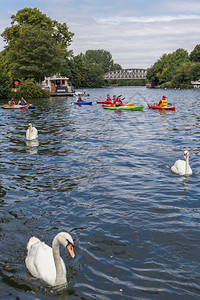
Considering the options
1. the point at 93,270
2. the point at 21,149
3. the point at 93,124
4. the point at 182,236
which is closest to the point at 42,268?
the point at 93,270

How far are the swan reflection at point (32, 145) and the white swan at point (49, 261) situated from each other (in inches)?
373

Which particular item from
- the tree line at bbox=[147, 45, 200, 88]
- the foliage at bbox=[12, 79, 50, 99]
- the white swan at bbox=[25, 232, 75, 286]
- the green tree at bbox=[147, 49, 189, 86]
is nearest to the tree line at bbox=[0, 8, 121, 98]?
the foliage at bbox=[12, 79, 50, 99]

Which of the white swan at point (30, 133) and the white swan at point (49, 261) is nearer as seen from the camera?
the white swan at point (49, 261)

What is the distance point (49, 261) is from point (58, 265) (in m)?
0.47

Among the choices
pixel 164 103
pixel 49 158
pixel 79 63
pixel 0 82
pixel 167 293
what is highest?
pixel 79 63

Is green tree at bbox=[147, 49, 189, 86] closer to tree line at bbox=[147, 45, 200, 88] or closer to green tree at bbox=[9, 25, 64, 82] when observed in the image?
tree line at bbox=[147, 45, 200, 88]

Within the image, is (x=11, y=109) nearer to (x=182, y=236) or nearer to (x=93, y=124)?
(x=93, y=124)

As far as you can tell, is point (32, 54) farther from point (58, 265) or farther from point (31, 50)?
point (58, 265)

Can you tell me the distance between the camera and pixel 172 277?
5.88 m

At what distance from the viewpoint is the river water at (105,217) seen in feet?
18.9

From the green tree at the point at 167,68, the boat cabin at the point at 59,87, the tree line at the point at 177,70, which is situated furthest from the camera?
the green tree at the point at 167,68

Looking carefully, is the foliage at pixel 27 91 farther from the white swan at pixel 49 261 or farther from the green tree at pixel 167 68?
the green tree at pixel 167 68

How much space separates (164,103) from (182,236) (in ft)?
96.1

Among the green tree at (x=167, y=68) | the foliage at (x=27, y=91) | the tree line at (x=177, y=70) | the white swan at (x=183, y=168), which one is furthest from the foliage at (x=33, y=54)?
the green tree at (x=167, y=68)
